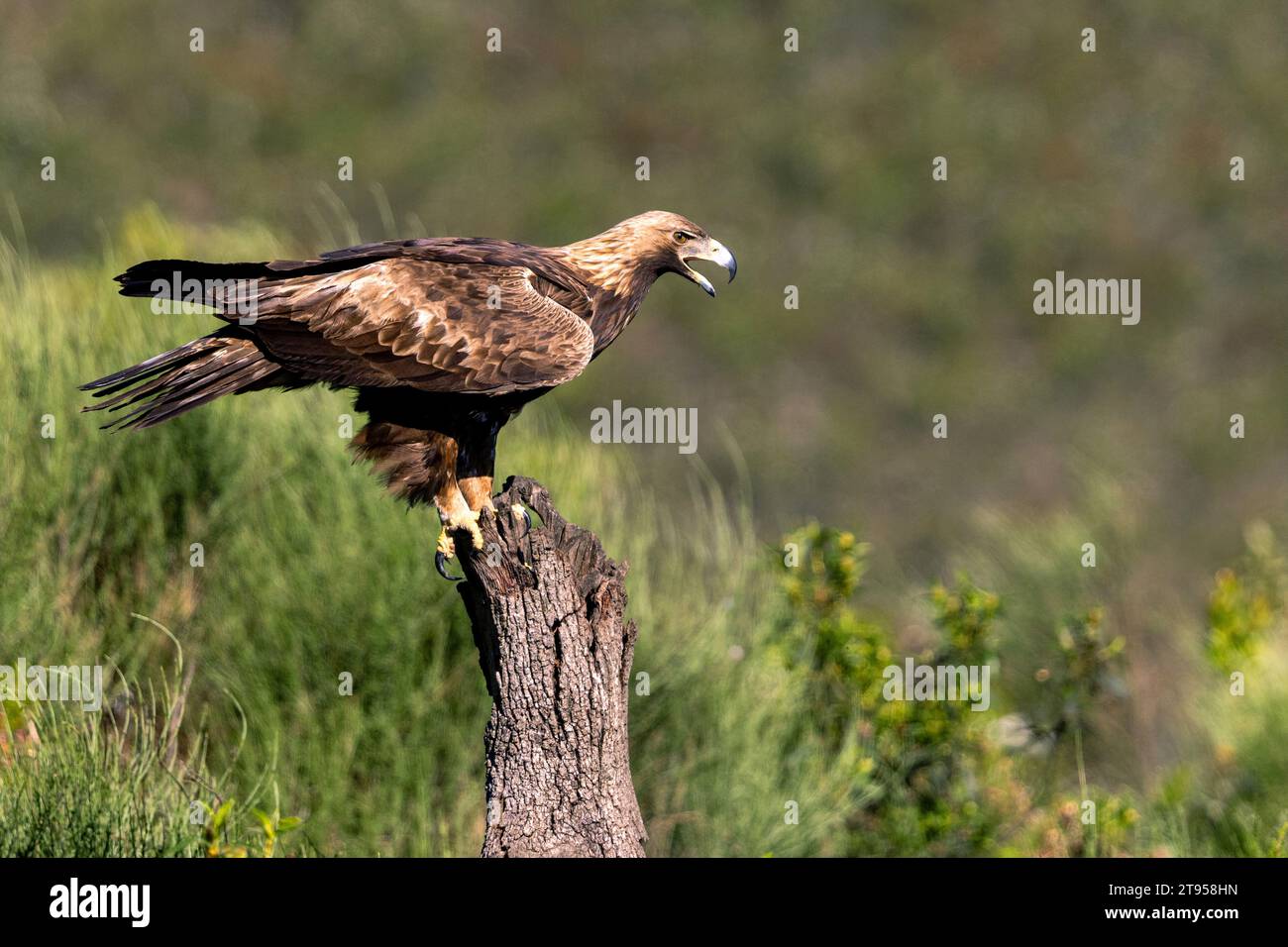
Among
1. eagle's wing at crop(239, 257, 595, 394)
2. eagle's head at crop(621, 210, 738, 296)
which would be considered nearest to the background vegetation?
eagle's wing at crop(239, 257, 595, 394)

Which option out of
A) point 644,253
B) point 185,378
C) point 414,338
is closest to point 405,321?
point 414,338

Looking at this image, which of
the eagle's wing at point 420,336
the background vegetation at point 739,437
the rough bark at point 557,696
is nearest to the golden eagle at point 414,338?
the eagle's wing at point 420,336

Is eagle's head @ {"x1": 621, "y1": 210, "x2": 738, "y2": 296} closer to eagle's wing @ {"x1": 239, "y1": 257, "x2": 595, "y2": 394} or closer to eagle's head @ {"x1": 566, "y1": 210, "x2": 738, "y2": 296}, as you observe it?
eagle's head @ {"x1": 566, "y1": 210, "x2": 738, "y2": 296}

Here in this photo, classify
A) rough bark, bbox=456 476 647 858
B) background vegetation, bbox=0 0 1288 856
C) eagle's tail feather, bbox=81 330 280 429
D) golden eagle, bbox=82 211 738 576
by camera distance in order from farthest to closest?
background vegetation, bbox=0 0 1288 856
golden eagle, bbox=82 211 738 576
eagle's tail feather, bbox=81 330 280 429
rough bark, bbox=456 476 647 858

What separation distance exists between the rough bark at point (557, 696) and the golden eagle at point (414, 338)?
0.55 meters

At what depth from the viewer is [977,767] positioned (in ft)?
38.0

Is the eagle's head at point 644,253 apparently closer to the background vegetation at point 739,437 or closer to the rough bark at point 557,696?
the rough bark at point 557,696

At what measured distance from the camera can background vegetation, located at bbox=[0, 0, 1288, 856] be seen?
9133mm

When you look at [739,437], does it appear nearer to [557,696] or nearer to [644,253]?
[644,253]

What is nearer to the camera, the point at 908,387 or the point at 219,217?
the point at 219,217

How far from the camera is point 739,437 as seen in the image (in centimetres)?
3444

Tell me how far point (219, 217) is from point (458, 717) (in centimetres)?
2829
